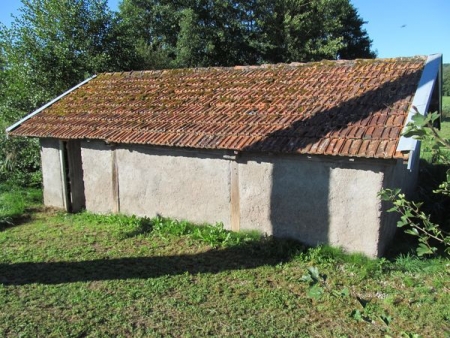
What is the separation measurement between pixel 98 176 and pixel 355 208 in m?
6.29

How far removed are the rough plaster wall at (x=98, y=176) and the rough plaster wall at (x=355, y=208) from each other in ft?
17.9

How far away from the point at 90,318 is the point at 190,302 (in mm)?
1370

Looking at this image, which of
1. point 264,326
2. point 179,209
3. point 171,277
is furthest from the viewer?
point 179,209

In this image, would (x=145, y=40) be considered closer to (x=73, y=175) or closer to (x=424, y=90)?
(x=73, y=175)

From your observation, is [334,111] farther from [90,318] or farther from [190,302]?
[90,318]

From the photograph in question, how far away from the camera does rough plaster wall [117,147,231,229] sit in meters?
7.96

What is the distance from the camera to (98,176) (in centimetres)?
960

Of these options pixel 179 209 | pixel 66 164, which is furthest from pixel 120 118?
pixel 179 209

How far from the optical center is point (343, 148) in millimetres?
6270

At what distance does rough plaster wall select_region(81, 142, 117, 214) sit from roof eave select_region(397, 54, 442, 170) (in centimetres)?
655

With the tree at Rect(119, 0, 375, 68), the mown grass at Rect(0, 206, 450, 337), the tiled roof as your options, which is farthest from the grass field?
the tree at Rect(119, 0, 375, 68)

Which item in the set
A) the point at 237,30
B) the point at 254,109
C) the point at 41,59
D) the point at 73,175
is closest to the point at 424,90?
the point at 254,109

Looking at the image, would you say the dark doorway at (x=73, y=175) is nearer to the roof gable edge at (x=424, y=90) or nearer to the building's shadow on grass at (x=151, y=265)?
the building's shadow on grass at (x=151, y=265)

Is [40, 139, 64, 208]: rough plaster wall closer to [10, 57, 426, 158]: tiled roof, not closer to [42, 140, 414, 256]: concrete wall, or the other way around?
[10, 57, 426, 158]: tiled roof
